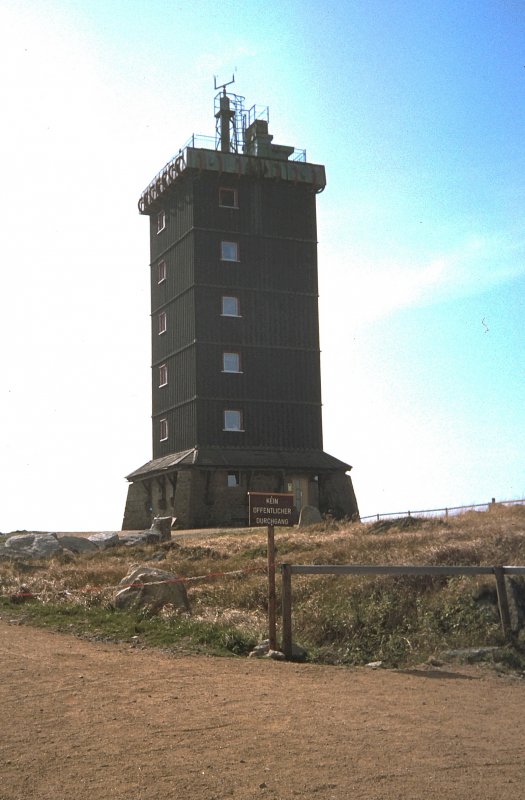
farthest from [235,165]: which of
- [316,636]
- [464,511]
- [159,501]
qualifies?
[316,636]

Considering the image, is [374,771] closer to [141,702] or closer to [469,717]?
[469,717]

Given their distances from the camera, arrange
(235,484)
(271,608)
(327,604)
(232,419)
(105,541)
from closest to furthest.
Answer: (271,608), (327,604), (105,541), (235,484), (232,419)

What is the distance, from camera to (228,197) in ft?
160

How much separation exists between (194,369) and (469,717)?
1470 inches

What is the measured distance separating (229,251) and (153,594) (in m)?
33.4

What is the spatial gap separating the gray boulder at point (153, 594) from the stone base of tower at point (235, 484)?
26.1 meters

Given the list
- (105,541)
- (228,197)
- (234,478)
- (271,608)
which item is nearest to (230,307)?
(228,197)

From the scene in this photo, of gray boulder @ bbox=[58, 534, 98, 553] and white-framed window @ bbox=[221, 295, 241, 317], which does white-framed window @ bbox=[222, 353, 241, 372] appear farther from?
gray boulder @ bbox=[58, 534, 98, 553]

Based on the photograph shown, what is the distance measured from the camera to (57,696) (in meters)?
9.83

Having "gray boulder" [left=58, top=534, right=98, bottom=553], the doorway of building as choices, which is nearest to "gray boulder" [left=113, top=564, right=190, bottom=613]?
"gray boulder" [left=58, top=534, right=98, bottom=553]

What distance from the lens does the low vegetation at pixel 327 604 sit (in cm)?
1357

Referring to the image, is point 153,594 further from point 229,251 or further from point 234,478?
point 229,251

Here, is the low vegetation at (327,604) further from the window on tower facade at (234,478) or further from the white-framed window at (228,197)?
the white-framed window at (228,197)

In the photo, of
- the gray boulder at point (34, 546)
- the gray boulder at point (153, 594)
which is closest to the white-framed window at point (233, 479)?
the gray boulder at point (34, 546)
